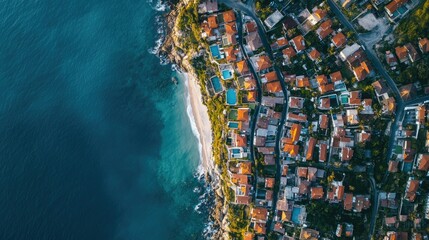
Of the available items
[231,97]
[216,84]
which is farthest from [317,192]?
[216,84]

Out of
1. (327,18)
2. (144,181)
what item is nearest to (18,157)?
(144,181)

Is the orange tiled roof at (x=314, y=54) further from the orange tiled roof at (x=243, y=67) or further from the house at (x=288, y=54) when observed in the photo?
the orange tiled roof at (x=243, y=67)

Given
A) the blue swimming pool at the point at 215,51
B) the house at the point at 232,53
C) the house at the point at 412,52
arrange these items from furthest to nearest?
the blue swimming pool at the point at 215,51 < the house at the point at 232,53 < the house at the point at 412,52

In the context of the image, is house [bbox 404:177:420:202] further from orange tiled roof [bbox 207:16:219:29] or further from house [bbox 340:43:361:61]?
orange tiled roof [bbox 207:16:219:29]

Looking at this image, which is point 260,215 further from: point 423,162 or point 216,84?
point 423,162

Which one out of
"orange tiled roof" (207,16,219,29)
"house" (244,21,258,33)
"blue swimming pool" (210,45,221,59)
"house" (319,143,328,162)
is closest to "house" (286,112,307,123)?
"house" (319,143,328,162)

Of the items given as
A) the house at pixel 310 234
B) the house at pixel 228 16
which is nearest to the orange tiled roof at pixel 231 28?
the house at pixel 228 16
